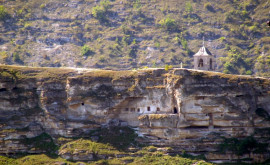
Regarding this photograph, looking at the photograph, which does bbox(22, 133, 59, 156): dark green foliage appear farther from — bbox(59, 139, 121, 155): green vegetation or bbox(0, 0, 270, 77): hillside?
bbox(0, 0, 270, 77): hillside

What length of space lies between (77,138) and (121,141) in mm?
4906

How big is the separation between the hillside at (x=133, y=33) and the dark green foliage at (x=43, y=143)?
2805 centimetres

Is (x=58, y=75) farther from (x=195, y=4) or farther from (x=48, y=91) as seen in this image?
(x=195, y=4)

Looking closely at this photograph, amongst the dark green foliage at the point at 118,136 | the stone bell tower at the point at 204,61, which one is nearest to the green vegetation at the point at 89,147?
the dark green foliage at the point at 118,136

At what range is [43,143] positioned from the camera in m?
69.2

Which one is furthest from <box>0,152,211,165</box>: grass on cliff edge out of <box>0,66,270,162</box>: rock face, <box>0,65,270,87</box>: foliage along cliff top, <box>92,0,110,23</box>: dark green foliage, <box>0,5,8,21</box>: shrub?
<box>92,0,110,23</box>: dark green foliage

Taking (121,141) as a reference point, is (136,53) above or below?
above

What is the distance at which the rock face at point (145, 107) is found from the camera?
227 ft

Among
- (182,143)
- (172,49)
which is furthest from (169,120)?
(172,49)

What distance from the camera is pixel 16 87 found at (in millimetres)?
71750

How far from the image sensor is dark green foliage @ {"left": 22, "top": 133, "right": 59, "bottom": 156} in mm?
68625

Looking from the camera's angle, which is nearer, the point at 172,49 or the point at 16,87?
the point at 16,87

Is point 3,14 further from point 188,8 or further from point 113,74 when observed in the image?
point 113,74

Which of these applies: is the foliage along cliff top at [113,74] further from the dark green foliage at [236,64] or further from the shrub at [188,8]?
the shrub at [188,8]
